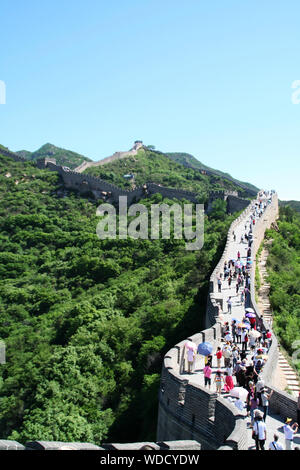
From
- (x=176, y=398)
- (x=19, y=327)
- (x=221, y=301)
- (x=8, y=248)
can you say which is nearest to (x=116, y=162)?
(x=8, y=248)

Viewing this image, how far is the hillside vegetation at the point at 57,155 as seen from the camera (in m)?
133

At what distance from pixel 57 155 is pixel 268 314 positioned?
127 metres

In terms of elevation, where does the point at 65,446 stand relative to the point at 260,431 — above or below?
above

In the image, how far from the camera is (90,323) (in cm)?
2795

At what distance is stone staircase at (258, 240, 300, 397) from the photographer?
15305mm

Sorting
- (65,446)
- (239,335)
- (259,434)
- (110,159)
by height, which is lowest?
(259,434)

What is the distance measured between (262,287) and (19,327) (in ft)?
52.7

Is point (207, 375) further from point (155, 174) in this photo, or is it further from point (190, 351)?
point (155, 174)

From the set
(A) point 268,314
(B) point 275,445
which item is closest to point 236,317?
(A) point 268,314

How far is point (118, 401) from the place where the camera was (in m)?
20.8

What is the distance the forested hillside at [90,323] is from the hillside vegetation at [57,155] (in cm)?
7651

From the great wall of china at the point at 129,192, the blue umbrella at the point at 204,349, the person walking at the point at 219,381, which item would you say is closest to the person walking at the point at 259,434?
the person walking at the point at 219,381

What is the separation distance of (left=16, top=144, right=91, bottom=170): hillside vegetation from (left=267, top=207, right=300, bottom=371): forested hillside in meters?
88.5

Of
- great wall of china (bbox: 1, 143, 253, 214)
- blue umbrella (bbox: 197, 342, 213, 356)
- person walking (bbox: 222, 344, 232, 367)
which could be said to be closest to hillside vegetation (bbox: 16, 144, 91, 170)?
great wall of china (bbox: 1, 143, 253, 214)
